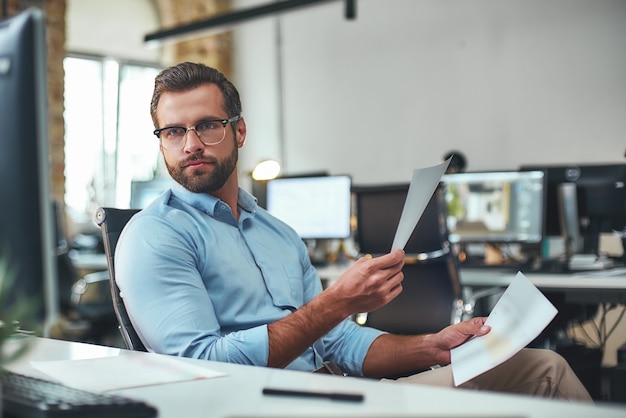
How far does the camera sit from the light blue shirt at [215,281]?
1518 millimetres

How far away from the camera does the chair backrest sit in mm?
1698

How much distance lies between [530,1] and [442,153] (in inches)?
57.8

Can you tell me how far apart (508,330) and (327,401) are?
54 cm

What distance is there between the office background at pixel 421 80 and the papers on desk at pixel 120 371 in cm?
537

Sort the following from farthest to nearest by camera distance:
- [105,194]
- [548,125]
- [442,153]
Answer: [105,194], [442,153], [548,125]

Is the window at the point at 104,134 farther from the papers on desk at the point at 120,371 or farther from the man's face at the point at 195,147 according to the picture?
the papers on desk at the point at 120,371

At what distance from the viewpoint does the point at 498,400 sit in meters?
0.95

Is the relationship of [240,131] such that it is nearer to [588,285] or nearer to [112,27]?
[588,285]

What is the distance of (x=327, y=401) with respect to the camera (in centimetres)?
99

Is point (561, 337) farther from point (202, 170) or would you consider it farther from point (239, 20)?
point (239, 20)

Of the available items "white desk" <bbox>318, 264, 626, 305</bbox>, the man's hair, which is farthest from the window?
the man's hair

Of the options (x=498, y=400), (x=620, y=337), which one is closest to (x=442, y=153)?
(x=620, y=337)

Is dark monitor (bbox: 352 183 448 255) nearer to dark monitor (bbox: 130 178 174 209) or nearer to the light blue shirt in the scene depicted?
the light blue shirt

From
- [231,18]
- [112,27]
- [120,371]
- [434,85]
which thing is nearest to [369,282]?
[120,371]
